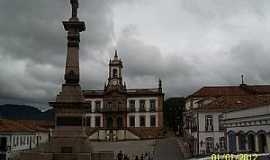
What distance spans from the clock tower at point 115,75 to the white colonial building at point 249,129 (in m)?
38.5

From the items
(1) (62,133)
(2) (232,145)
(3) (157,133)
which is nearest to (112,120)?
(3) (157,133)

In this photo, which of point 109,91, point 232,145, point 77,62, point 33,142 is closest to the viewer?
point 77,62

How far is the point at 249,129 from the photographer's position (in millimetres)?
25438

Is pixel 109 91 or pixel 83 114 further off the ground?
pixel 109 91

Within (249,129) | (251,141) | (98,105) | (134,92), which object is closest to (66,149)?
(249,129)

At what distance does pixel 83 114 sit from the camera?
2397cm

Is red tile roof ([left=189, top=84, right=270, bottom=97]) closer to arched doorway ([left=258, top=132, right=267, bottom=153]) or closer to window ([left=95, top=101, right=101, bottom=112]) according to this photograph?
window ([left=95, top=101, right=101, bottom=112])

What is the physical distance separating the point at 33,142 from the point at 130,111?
1765cm

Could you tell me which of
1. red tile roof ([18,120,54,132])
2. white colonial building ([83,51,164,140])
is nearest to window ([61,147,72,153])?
red tile roof ([18,120,54,132])

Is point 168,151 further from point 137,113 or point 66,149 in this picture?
point 137,113

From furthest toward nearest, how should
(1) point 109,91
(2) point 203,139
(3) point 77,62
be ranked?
(1) point 109,91 → (2) point 203,139 → (3) point 77,62

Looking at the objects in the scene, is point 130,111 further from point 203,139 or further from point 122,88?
point 203,139

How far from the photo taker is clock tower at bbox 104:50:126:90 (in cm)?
6775

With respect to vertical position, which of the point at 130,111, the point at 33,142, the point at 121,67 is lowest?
the point at 33,142
